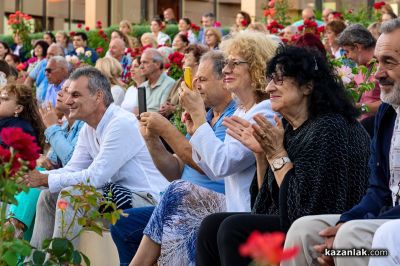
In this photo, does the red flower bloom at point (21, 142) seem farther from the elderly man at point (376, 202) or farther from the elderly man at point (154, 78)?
the elderly man at point (154, 78)

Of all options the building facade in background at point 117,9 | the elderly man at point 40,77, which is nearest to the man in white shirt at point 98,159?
the elderly man at point 40,77

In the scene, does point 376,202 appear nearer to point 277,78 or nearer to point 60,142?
point 277,78

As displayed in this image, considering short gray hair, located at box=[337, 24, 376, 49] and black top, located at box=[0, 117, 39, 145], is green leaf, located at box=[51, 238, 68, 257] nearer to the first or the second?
black top, located at box=[0, 117, 39, 145]

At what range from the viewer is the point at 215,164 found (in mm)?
4977

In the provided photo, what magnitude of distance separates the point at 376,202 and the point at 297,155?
0.47m

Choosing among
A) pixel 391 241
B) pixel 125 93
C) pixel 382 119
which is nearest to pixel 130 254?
pixel 382 119

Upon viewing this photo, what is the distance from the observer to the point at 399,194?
4.03m

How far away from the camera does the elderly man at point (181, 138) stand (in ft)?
18.1

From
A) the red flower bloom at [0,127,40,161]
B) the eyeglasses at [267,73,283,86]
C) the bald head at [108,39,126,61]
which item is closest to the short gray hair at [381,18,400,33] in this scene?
the eyeglasses at [267,73,283,86]

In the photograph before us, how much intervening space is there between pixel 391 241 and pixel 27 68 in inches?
546

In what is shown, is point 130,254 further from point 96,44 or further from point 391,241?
point 96,44

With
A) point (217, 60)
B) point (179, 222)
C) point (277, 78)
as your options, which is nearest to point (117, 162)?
point (217, 60)

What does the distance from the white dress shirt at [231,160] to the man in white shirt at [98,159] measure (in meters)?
0.98

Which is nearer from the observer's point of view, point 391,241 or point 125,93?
point 391,241
